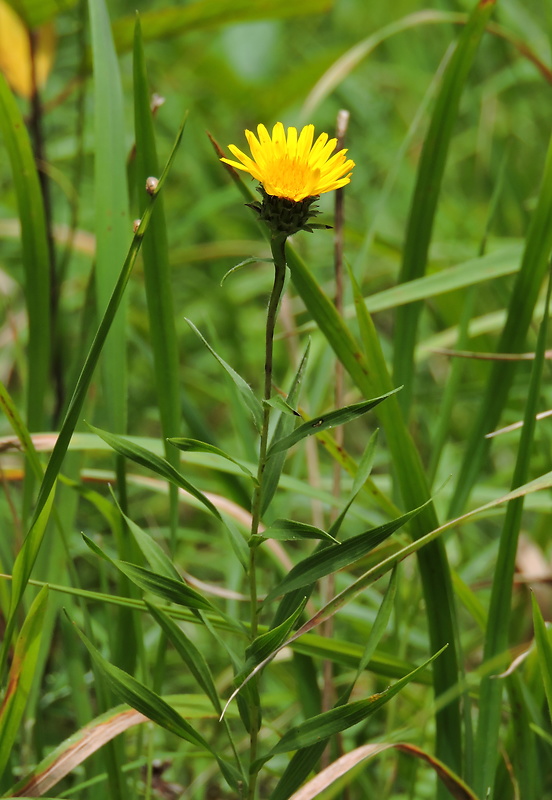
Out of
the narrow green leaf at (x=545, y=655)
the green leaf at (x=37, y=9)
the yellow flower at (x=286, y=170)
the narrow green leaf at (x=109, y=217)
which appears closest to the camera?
the yellow flower at (x=286, y=170)

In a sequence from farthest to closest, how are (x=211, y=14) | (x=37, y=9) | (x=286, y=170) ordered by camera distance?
(x=211, y=14) → (x=37, y=9) → (x=286, y=170)

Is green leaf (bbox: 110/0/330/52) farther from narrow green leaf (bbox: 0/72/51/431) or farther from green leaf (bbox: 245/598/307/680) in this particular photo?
green leaf (bbox: 245/598/307/680)

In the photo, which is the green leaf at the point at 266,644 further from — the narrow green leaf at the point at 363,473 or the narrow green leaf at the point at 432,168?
the narrow green leaf at the point at 432,168

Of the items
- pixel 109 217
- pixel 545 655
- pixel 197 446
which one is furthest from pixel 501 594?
pixel 109 217

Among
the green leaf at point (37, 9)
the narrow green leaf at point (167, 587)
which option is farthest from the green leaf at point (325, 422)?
the green leaf at point (37, 9)

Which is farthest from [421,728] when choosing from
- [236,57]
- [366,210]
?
[236,57]

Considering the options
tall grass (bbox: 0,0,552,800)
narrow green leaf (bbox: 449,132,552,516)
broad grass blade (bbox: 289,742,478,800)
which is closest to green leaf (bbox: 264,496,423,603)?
tall grass (bbox: 0,0,552,800)

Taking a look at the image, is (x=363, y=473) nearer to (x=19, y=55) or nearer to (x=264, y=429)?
(x=264, y=429)
